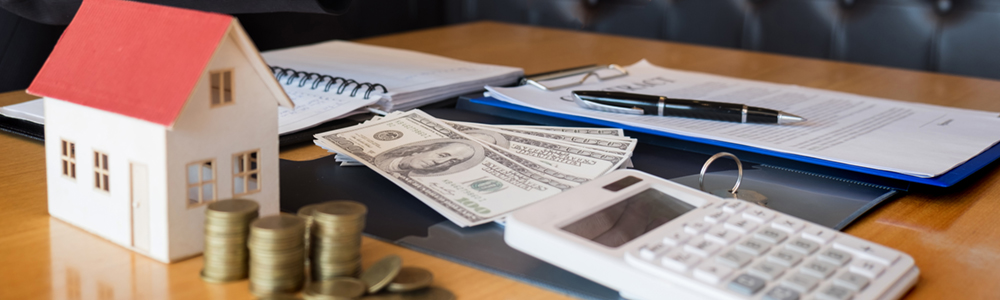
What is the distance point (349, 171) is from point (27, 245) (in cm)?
23

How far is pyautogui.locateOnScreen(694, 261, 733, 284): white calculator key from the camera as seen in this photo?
362 millimetres

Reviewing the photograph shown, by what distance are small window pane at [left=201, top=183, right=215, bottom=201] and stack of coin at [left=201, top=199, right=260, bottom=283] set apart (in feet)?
0.12

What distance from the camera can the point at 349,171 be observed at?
62 cm

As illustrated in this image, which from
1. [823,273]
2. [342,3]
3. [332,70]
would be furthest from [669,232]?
[332,70]

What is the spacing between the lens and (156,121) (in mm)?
389

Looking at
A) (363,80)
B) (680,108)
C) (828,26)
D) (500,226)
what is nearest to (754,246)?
(500,226)

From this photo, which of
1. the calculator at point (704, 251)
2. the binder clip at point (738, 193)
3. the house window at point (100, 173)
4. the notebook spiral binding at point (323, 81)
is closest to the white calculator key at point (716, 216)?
the calculator at point (704, 251)

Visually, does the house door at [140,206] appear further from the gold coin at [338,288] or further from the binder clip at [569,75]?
the binder clip at [569,75]

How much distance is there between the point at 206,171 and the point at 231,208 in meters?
0.07

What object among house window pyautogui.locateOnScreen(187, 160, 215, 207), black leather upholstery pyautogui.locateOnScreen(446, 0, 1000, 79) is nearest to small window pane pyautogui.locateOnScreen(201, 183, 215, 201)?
house window pyautogui.locateOnScreen(187, 160, 215, 207)

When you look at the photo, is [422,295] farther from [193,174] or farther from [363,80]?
[363,80]

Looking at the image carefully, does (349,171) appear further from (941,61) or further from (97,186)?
(941,61)

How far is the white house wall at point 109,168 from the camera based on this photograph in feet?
1.33

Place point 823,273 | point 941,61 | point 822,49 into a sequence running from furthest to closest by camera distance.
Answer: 1. point 822,49
2. point 941,61
3. point 823,273
